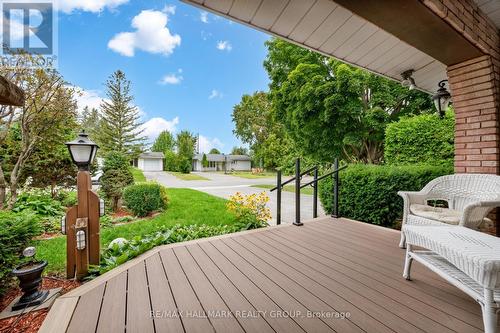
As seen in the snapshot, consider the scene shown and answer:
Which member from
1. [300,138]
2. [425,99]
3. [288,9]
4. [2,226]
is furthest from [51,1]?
[425,99]

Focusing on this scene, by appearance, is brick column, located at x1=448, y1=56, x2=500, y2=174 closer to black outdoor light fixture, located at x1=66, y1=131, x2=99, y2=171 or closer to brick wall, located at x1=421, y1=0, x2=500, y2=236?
brick wall, located at x1=421, y1=0, x2=500, y2=236

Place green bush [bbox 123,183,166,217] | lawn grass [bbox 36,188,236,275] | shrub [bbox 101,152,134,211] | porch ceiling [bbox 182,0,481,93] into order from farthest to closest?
1. shrub [bbox 101,152,134,211]
2. green bush [bbox 123,183,166,217]
3. lawn grass [bbox 36,188,236,275]
4. porch ceiling [bbox 182,0,481,93]

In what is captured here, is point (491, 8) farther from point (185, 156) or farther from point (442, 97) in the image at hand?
point (185, 156)

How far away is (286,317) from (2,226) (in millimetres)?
2778

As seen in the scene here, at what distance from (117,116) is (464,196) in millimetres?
17650

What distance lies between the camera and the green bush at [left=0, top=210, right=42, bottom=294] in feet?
6.47

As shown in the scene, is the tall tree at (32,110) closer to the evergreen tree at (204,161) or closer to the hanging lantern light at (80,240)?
the hanging lantern light at (80,240)

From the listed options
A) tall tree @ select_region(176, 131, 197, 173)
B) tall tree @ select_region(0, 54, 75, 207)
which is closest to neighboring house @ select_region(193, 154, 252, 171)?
tall tree @ select_region(176, 131, 197, 173)

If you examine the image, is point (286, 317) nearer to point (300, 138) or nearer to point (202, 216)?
point (202, 216)

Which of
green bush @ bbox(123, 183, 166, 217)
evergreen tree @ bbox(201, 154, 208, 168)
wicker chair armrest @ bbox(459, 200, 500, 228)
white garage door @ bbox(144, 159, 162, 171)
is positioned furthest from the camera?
evergreen tree @ bbox(201, 154, 208, 168)

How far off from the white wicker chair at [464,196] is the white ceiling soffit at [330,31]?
6.07 feet

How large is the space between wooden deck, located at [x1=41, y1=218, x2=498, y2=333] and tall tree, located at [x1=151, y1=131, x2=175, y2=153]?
41171 mm

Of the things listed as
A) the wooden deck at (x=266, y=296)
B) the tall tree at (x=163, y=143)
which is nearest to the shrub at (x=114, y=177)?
Answer: the wooden deck at (x=266, y=296)

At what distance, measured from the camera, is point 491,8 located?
2.34 meters
